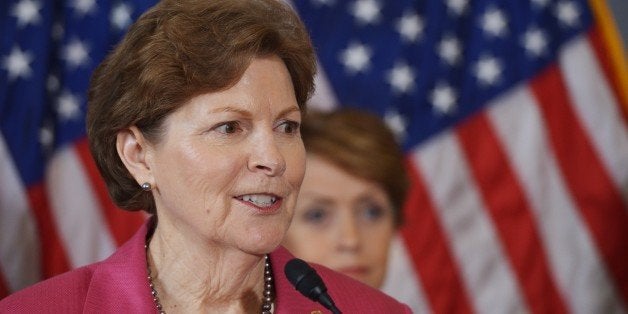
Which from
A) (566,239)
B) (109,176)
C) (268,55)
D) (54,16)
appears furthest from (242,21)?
(566,239)

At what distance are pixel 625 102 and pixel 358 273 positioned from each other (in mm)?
A: 1257

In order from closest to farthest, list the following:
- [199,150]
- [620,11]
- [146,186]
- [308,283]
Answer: [308,283] < [199,150] < [146,186] < [620,11]

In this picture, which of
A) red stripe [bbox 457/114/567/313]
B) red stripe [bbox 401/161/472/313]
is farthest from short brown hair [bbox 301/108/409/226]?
red stripe [bbox 457/114/567/313]

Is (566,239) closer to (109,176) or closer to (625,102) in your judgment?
(625,102)

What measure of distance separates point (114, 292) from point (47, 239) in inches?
53.9

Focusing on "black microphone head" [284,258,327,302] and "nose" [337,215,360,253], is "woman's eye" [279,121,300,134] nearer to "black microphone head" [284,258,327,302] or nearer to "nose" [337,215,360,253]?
"black microphone head" [284,258,327,302]

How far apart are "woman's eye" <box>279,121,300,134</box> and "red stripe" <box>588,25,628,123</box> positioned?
2117mm

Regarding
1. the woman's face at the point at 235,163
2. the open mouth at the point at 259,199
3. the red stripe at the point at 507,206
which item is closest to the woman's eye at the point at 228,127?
the woman's face at the point at 235,163

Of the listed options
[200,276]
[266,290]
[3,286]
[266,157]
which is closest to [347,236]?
[3,286]

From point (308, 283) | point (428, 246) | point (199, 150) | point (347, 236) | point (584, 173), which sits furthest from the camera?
point (584, 173)

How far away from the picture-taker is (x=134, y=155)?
6.33ft

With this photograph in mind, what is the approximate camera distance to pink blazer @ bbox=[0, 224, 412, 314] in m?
1.85

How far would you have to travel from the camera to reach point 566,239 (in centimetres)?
367

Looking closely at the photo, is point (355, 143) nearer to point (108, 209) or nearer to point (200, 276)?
point (108, 209)
